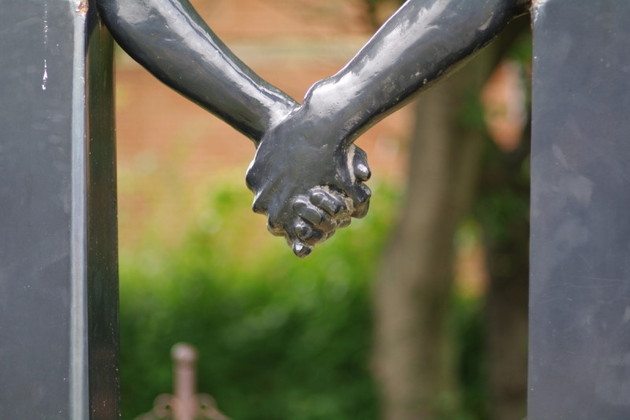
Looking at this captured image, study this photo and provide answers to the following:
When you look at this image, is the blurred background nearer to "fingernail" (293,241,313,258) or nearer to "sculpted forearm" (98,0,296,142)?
"sculpted forearm" (98,0,296,142)

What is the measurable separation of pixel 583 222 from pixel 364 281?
15.7 ft

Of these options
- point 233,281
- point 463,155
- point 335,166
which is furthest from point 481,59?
point 335,166

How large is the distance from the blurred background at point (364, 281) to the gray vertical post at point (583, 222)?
3.21 metres

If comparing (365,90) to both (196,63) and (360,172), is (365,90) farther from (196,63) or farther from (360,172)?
(196,63)

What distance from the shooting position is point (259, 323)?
20.0 feet

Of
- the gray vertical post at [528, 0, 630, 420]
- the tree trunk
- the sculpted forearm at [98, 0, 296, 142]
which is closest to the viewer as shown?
the gray vertical post at [528, 0, 630, 420]

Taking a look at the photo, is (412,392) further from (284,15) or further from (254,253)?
(284,15)

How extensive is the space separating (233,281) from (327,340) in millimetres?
740

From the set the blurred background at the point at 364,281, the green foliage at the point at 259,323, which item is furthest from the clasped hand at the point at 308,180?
the green foliage at the point at 259,323

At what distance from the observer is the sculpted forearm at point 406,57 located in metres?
1.34

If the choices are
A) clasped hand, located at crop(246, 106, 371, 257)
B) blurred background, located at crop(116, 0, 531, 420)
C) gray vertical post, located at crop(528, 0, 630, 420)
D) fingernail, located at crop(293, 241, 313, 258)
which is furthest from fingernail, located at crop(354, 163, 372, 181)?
blurred background, located at crop(116, 0, 531, 420)

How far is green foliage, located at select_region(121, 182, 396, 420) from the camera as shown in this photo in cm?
604

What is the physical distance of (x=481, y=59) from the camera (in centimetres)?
462

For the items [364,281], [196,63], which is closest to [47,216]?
[196,63]
